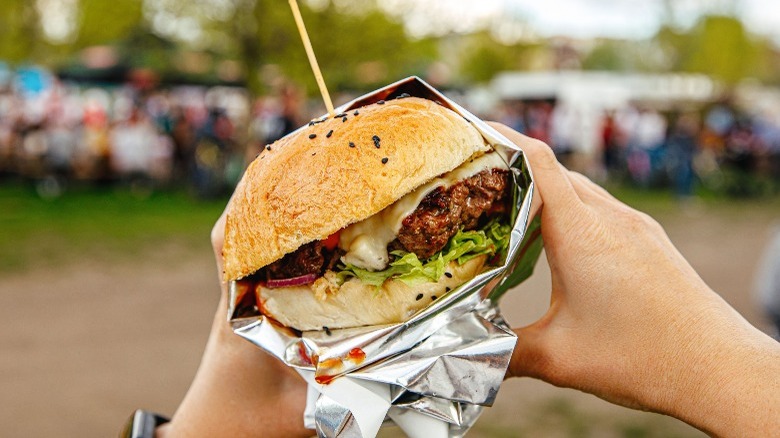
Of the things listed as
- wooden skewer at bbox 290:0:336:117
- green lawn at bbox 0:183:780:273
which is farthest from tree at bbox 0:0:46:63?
wooden skewer at bbox 290:0:336:117

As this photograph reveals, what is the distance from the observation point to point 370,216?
7.57 ft

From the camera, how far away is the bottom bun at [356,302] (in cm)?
225

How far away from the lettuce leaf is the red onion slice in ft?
0.30

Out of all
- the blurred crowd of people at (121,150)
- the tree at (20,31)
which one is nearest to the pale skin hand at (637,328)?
the blurred crowd of people at (121,150)

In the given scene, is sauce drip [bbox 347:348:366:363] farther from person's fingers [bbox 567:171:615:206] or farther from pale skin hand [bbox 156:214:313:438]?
person's fingers [bbox 567:171:615:206]

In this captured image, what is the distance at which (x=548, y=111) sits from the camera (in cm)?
2345

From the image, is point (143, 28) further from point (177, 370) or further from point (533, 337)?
point (533, 337)

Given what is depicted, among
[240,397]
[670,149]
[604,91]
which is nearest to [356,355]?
[240,397]

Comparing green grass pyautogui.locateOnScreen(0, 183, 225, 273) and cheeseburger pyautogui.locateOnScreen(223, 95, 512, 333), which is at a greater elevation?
cheeseburger pyautogui.locateOnScreen(223, 95, 512, 333)

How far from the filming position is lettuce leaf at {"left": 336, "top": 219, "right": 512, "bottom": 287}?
7.37 ft

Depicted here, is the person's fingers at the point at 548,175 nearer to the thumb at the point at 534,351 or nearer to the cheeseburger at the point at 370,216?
the cheeseburger at the point at 370,216

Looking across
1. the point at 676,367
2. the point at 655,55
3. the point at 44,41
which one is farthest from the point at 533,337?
the point at 655,55

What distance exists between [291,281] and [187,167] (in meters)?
16.7

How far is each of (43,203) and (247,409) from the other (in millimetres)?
14030
